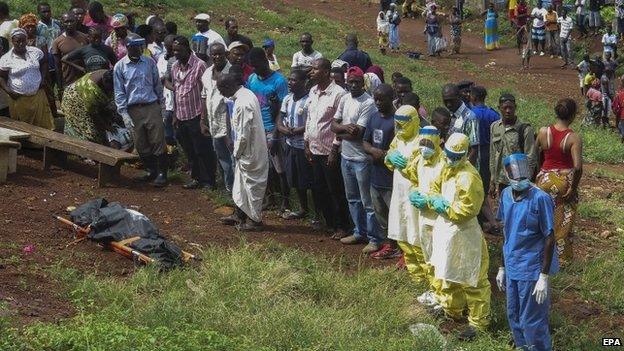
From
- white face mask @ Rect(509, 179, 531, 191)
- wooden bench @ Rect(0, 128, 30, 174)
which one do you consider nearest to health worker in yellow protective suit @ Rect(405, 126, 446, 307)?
white face mask @ Rect(509, 179, 531, 191)

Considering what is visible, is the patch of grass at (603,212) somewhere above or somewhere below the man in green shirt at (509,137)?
below

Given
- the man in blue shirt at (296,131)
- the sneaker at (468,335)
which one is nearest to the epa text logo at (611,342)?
the sneaker at (468,335)

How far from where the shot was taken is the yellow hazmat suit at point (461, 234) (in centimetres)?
810

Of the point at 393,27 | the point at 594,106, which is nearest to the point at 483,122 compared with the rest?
the point at 594,106

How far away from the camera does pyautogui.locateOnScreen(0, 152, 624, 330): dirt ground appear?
835 centimetres

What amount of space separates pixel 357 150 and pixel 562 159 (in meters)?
1.91

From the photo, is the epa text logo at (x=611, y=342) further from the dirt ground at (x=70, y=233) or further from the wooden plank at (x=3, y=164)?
the wooden plank at (x=3, y=164)

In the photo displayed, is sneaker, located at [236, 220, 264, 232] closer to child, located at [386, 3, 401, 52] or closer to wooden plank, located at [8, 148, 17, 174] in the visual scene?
wooden plank, located at [8, 148, 17, 174]

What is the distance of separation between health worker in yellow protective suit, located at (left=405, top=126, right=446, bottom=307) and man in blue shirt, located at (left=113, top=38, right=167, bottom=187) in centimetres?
381

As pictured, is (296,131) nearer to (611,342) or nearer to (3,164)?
(3,164)

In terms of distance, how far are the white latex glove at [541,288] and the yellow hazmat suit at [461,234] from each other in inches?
33.8

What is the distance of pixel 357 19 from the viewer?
107 ft

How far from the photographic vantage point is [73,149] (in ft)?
38.2

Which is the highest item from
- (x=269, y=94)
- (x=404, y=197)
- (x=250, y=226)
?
(x=269, y=94)
